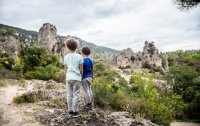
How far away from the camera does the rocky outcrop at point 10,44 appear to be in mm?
38000

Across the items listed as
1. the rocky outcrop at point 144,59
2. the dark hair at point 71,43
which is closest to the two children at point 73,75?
the dark hair at point 71,43

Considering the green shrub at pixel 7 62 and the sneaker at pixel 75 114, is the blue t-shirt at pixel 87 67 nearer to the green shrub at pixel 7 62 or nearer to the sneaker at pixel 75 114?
the sneaker at pixel 75 114

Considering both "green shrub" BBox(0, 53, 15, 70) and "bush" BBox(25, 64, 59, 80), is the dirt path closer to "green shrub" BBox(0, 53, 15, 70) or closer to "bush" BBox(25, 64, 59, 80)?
"bush" BBox(25, 64, 59, 80)

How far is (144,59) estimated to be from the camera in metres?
77.4

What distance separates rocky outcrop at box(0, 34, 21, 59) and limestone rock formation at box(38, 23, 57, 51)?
8.52 meters

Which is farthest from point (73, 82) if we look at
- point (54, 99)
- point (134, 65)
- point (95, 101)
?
point (134, 65)

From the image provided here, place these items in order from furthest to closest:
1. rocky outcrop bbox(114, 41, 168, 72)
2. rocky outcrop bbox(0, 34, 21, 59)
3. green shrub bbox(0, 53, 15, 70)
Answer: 1. rocky outcrop bbox(114, 41, 168, 72)
2. rocky outcrop bbox(0, 34, 21, 59)
3. green shrub bbox(0, 53, 15, 70)

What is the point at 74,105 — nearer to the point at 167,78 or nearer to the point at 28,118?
the point at 28,118

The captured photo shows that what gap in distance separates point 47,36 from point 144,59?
3548cm

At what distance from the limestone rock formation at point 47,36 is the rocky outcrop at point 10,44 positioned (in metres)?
8.52

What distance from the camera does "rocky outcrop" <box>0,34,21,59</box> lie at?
125 feet

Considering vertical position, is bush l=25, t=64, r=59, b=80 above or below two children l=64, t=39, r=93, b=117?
above

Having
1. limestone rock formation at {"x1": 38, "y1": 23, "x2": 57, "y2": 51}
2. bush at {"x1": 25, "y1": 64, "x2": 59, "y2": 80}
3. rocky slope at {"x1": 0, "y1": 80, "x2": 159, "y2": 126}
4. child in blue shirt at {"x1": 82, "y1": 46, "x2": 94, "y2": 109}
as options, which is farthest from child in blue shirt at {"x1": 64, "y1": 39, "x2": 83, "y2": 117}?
limestone rock formation at {"x1": 38, "y1": 23, "x2": 57, "y2": 51}

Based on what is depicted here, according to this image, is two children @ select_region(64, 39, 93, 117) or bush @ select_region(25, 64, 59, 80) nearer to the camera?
two children @ select_region(64, 39, 93, 117)
